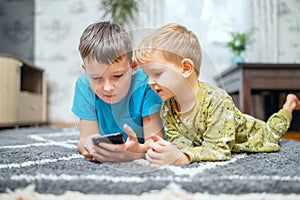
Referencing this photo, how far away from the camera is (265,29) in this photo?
3.21 m

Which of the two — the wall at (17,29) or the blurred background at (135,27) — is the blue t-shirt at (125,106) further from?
the wall at (17,29)

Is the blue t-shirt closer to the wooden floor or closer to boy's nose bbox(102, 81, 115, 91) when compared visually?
boy's nose bbox(102, 81, 115, 91)

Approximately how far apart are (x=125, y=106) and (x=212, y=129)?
0.76 ft

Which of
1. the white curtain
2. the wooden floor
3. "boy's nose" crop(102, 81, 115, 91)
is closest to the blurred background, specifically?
the white curtain

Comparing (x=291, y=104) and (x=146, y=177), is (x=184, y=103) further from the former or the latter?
(x=291, y=104)

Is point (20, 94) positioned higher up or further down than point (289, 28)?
further down

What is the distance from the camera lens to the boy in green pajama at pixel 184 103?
0.83 m

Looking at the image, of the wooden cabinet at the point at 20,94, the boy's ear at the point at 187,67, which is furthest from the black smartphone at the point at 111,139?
the wooden cabinet at the point at 20,94

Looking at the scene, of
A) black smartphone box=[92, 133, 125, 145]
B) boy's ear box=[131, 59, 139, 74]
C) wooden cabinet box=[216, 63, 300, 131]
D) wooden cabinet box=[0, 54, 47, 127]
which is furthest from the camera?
wooden cabinet box=[0, 54, 47, 127]

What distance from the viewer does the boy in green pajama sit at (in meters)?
0.83

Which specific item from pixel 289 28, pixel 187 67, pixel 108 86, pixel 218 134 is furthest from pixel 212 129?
pixel 289 28

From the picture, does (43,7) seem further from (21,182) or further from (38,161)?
(21,182)

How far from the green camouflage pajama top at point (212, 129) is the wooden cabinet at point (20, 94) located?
1737 millimetres

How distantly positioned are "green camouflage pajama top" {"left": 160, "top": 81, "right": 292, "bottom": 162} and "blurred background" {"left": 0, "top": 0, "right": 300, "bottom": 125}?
6.60 ft
